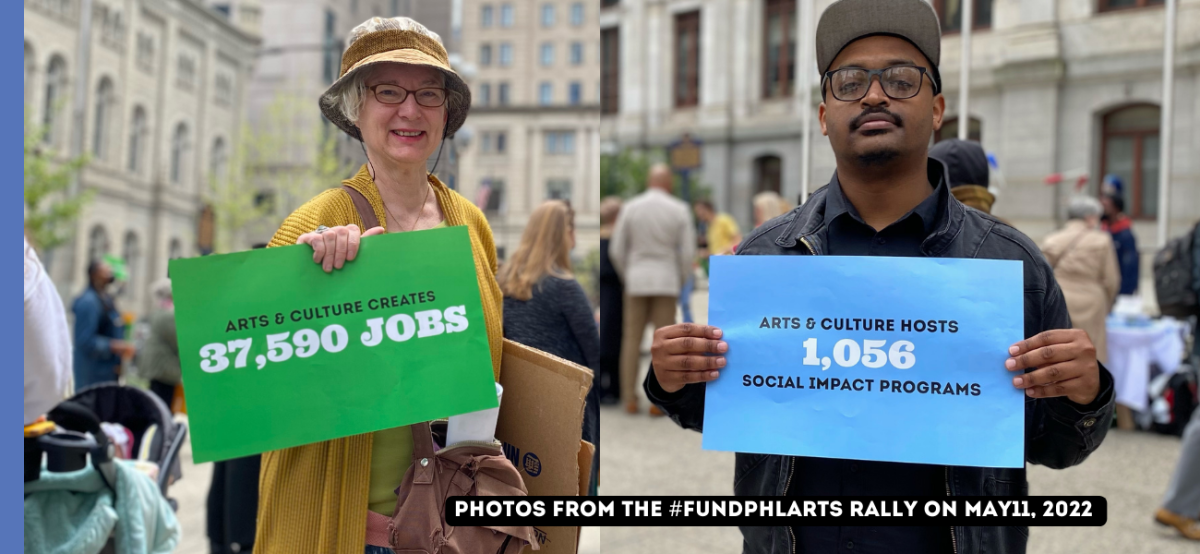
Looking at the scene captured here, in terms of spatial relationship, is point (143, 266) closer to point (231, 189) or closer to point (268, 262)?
point (231, 189)

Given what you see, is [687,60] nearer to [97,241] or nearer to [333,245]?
[97,241]

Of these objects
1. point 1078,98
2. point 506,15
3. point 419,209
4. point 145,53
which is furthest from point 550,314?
point 506,15

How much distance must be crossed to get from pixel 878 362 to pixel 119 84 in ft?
118

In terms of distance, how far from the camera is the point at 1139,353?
8.66 metres

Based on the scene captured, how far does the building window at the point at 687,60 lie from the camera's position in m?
32.7

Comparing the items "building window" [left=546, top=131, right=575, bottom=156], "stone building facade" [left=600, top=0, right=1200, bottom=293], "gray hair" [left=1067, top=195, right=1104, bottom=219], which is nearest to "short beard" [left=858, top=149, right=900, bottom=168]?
"gray hair" [left=1067, top=195, right=1104, bottom=219]

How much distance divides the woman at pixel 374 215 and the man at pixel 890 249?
660mm

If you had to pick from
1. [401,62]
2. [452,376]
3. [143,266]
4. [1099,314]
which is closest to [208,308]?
[452,376]

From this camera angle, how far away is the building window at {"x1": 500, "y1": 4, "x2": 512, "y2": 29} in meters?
72.0

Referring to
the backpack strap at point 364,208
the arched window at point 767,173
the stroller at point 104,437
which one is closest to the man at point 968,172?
the backpack strap at point 364,208

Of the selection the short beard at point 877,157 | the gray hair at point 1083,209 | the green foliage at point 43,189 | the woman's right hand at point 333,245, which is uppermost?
the green foliage at point 43,189

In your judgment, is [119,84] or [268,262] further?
[119,84]

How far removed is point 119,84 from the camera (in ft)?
104

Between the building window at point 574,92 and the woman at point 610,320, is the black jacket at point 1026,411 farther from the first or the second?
the building window at point 574,92
